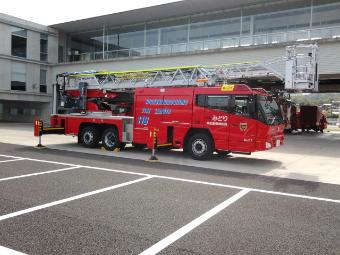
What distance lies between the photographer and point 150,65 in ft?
85.8

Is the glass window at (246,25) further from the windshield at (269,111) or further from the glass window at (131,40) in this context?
the windshield at (269,111)

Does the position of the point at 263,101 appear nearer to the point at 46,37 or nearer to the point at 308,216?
the point at 308,216

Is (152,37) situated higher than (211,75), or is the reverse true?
(152,37)

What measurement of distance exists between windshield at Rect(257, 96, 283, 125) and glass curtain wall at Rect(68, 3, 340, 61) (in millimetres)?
10249

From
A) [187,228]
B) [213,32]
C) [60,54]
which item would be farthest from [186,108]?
[60,54]

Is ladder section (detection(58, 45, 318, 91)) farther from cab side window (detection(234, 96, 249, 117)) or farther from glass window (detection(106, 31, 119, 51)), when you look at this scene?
glass window (detection(106, 31, 119, 51))

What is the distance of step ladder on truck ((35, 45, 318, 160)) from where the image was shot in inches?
442

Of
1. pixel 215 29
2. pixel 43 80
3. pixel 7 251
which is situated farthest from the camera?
pixel 43 80

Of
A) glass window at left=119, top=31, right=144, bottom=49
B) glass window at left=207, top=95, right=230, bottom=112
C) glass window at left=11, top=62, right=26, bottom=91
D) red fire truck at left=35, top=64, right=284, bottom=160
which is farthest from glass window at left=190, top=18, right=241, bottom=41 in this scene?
glass window at left=11, top=62, right=26, bottom=91

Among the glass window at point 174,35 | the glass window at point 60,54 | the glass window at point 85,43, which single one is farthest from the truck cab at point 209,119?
the glass window at point 60,54

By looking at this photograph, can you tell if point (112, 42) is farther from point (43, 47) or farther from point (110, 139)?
point (110, 139)

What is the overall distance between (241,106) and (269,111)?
1010mm

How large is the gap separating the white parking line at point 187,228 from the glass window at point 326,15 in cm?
1857

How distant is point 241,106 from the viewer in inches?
440
